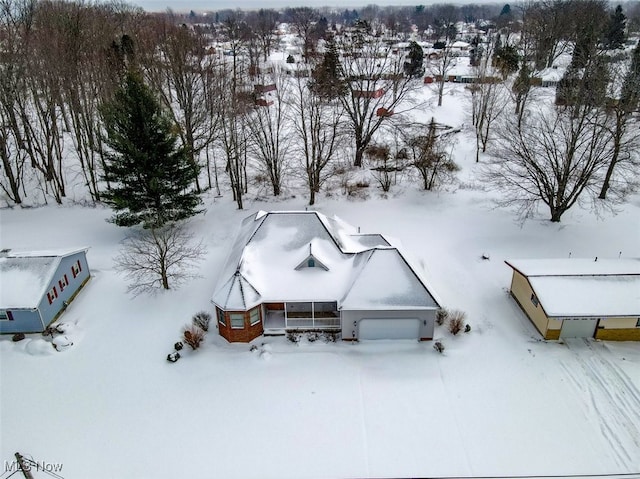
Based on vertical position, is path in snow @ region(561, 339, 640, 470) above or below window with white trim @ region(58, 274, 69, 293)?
below

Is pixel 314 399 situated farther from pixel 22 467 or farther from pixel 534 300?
pixel 534 300

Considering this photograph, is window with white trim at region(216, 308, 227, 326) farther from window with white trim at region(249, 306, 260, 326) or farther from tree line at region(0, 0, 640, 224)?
tree line at region(0, 0, 640, 224)

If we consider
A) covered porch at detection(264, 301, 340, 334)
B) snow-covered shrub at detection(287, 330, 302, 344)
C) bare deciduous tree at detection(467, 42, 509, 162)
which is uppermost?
bare deciduous tree at detection(467, 42, 509, 162)

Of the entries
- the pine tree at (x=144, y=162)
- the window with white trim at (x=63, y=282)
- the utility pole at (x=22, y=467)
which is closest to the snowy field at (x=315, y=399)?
the window with white trim at (x=63, y=282)

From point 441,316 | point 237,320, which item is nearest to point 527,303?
point 441,316

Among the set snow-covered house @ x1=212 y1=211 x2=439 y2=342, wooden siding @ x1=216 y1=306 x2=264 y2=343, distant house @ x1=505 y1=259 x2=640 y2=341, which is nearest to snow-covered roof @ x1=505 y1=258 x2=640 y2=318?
distant house @ x1=505 y1=259 x2=640 y2=341

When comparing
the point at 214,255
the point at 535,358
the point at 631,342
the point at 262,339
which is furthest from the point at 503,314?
the point at 214,255

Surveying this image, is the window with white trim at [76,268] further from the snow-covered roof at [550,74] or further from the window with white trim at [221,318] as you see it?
the snow-covered roof at [550,74]

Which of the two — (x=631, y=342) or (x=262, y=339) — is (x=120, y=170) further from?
(x=631, y=342)
